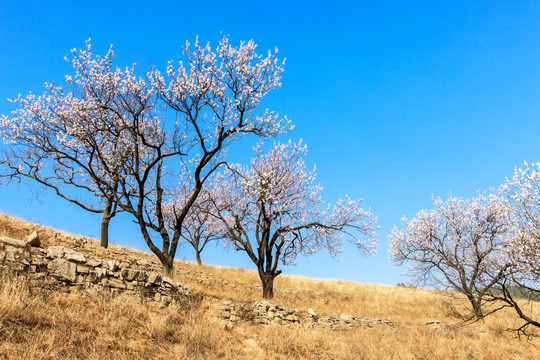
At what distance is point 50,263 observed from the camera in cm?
935

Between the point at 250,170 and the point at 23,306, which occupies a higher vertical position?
the point at 250,170

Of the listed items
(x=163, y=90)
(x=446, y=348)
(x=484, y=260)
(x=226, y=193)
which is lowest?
(x=446, y=348)

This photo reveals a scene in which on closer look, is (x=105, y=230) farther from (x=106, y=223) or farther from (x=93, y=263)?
(x=93, y=263)

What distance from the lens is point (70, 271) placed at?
9508 mm

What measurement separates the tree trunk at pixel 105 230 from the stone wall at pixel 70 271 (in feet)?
36.1

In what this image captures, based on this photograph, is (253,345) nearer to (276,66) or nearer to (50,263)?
(50,263)

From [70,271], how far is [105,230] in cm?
1213

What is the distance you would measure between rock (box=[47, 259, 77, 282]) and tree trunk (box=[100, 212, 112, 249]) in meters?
11.8

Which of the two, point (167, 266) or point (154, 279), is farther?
point (167, 266)

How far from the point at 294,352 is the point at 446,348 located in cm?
574

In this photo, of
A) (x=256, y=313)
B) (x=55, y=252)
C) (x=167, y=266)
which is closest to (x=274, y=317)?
(x=256, y=313)

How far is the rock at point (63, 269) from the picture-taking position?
9312 millimetres

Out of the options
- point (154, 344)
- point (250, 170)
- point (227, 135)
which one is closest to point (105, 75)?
point (227, 135)

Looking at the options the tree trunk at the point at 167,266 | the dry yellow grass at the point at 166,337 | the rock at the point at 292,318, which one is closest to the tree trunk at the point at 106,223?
the dry yellow grass at the point at 166,337
